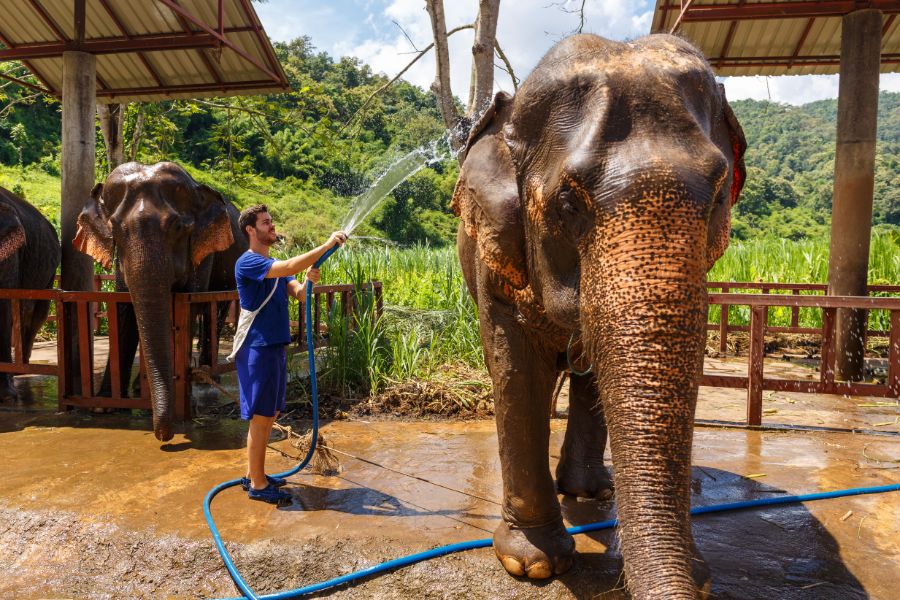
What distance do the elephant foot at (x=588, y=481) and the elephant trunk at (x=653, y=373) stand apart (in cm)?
189

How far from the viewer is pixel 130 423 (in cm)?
511

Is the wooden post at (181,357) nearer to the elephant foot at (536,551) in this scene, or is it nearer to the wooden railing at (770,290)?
the elephant foot at (536,551)

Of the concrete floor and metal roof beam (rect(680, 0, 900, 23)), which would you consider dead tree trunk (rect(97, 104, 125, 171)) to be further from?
metal roof beam (rect(680, 0, 900, 23))

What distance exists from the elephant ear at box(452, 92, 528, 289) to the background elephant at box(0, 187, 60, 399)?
189 inches

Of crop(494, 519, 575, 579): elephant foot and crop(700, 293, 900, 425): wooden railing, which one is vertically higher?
crop(700, 293, 900, 425): wooden railing

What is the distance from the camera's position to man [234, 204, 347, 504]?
3482mm

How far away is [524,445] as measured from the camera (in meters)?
2.70

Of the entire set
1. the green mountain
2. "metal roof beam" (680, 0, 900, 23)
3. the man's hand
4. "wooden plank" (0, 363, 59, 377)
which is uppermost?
the green mountain

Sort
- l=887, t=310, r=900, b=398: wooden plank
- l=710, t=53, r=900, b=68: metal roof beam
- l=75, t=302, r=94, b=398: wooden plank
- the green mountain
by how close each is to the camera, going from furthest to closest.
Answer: the green mountain
l=710, t=53, r=900, b=68: metal roof beam
l=75, t=302, r=94, b=398: wooden plank
l=887, t=310, r=900, b=398: wooden plank

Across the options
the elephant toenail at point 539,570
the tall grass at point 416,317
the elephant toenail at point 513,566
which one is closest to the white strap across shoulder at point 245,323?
the elephant toenail at point 513,566

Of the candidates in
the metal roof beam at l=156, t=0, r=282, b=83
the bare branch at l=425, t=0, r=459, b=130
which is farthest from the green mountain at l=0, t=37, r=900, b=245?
the bare branch at l=425, t=0, r=459, b=130

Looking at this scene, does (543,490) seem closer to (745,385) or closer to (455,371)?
(745,385)

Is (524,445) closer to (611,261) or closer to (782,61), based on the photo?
(611,261)

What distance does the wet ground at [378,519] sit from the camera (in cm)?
271
